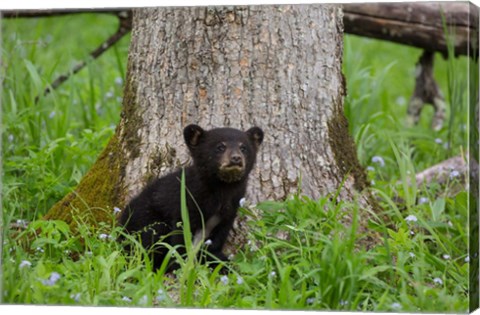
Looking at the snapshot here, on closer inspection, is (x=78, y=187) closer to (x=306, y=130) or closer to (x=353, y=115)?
(x=306, y=130)

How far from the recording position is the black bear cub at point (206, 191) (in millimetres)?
5207

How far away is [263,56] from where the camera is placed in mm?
5430

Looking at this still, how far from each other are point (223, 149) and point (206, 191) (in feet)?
0.83

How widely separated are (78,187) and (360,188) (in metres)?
1.69

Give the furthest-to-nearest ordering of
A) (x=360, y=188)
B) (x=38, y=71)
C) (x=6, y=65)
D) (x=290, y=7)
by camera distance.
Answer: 1. (x=38, y=71)
2. (x=6, y=65)
3. (x=360, y=188)
4. (x=290, y=7)

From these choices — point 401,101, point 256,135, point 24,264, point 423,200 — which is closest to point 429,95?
point 401,101

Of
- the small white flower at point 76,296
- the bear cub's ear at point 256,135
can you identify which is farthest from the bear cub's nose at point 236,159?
the small white flower at point 76,296

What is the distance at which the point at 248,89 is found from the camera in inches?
214

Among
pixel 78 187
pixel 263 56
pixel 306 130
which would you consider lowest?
pixel 78 187

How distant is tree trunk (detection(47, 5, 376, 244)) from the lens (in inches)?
213

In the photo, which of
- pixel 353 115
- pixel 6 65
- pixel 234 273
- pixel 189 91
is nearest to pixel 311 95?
pixel 189 91

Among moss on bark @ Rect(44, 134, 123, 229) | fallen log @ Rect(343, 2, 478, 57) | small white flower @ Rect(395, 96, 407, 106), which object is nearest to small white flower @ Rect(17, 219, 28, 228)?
moss on bark @ Rect(44, 134, 123, 229)

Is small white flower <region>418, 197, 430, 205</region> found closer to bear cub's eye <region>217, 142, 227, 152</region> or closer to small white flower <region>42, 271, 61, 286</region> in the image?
bear cub's eye <region>217, 142, 227, 152</region>

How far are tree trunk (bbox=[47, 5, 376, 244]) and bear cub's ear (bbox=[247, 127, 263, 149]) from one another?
0.16m
